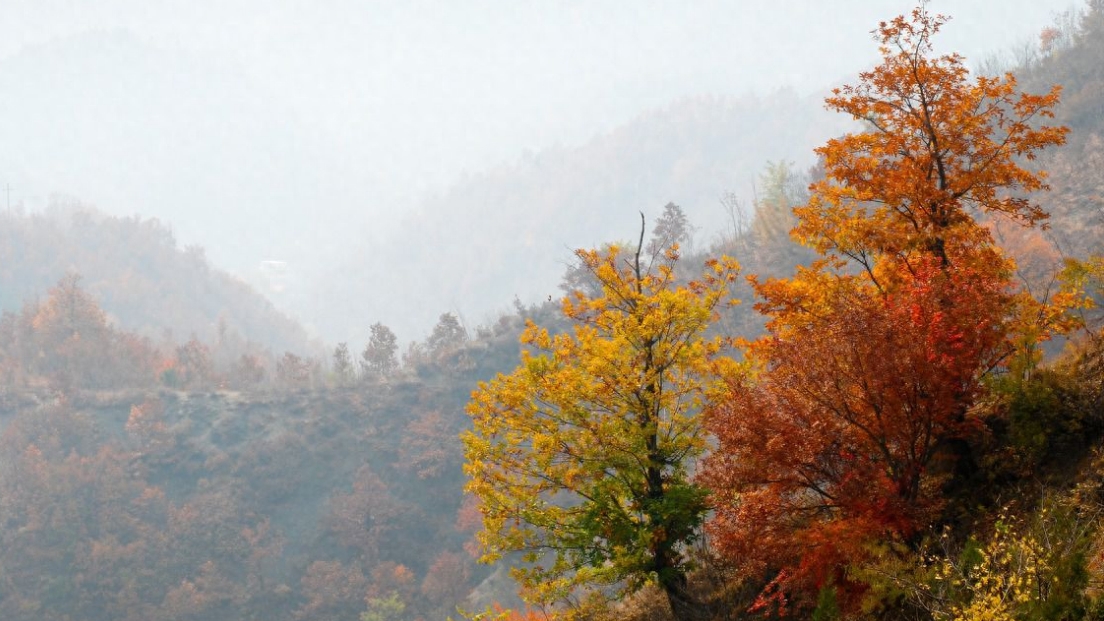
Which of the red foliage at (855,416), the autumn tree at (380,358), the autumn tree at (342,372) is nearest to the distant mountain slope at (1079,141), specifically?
the red foliage at (855,416)

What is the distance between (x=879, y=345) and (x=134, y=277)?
148962 mm

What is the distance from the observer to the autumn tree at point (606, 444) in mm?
13453

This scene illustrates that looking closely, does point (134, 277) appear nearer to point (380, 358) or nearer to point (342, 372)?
point (380, 358)

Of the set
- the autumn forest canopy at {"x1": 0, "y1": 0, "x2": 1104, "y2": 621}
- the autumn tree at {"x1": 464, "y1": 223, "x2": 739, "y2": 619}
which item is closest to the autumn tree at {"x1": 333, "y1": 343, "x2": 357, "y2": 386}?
the autumn forest canopy at {"x1": 0, "y1": 0, "x2": 1104, "y2": 621}

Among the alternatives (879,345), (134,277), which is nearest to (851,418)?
(879,345)

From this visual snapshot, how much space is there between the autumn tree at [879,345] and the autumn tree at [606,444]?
1.42 m

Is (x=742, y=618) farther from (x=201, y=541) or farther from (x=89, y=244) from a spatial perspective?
(x=89, y=244)

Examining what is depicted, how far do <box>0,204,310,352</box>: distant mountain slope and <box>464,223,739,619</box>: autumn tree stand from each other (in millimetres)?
123278

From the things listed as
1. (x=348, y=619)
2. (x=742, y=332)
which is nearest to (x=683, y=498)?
(x=348, y=619)

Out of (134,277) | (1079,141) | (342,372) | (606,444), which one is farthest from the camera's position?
(134,277)

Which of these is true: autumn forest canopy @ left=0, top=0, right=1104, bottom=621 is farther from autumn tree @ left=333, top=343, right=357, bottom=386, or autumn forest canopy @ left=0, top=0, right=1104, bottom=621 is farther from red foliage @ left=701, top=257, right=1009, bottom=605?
autumn tree @ left=333, top=343, right=357, bottom=386

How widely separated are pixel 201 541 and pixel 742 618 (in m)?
47.1

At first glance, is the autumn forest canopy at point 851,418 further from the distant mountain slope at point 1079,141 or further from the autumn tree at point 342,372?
the autumn tree at point 342,372

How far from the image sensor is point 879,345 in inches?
386
